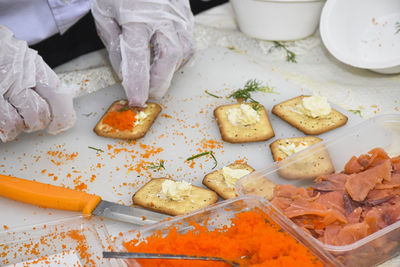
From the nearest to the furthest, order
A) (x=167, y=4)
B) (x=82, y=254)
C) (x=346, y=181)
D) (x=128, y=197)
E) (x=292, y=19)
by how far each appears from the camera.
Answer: (x=82, y=254) < (x=346, y=181) < (x=128, y=197) < (x=167, y=4) < (x=292, y=19)

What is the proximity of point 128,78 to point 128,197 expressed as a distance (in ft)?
2.25

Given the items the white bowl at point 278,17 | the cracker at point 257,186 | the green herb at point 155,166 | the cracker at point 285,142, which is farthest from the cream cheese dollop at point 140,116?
the white bowl at point 278,17

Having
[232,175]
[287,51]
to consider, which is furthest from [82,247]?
[287,51]

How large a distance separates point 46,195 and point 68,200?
10 cm

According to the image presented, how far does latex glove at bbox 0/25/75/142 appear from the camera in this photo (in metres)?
2.08

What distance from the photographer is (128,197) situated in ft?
6.54

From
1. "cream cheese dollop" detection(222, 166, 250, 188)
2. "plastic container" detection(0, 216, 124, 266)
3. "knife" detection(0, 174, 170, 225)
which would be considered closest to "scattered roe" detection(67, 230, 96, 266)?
"plastic container" detection(0, 216, 124, 266)

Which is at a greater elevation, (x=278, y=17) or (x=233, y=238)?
(x=278, y=17)

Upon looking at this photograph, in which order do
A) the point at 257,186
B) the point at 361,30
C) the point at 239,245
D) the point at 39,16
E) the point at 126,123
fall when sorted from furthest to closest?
1. the point at 361,30
2. the point at 39,16
3. the point at 126,123
4. the point at 257,186
5. the point at 239,245

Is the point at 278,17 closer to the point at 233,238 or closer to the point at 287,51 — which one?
the point at 287,51

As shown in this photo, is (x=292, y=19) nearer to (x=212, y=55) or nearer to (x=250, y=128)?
(x=212, y=55)

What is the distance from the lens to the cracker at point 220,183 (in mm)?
1924

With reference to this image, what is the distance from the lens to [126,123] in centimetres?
234

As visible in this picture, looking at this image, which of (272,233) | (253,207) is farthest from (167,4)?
(272,233)
